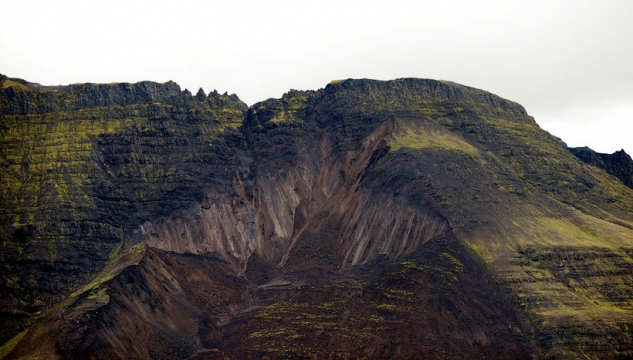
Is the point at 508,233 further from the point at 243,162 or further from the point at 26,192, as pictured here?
the point at 26,192

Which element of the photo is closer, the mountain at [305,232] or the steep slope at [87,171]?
the mountain at [305,232]

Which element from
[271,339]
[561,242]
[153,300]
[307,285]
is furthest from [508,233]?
[153,300]

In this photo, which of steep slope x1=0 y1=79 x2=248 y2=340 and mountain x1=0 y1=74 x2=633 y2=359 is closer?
mountain x1=0 y1=74 x2=633 y2=359

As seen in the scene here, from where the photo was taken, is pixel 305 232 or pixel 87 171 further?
pixel 305 232

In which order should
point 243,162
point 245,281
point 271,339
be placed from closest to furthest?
point 271,339 < point 245,281 < point 243,162

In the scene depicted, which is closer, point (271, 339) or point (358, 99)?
point (271, 339)

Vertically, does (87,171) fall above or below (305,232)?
above

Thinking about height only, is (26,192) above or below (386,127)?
below

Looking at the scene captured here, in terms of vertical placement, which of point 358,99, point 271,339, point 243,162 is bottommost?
point 271,339
